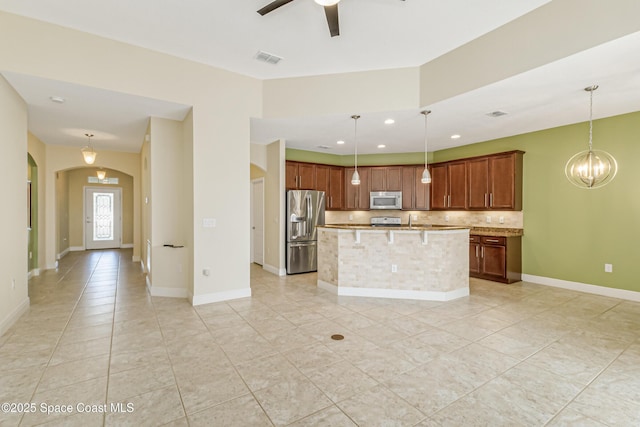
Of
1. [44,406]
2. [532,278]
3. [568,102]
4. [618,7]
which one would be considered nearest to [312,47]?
[618,7]

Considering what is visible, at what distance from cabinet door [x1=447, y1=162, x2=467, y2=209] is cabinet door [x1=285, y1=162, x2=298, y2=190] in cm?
353

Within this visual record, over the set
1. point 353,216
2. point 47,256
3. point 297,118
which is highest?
point 297,118

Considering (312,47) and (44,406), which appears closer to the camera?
(44,406)

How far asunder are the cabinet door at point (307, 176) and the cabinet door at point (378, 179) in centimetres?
155

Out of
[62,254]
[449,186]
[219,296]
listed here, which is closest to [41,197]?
[62,254]

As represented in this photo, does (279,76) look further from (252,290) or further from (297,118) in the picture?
(252,290)

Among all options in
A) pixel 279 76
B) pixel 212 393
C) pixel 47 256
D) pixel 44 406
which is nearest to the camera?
pixel 44 406

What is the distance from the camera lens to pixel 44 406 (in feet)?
6.93

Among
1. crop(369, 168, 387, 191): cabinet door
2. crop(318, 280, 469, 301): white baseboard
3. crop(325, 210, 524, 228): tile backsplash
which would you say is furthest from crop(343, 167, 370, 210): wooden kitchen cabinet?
crop(318, 280, 469, 301): white baseboard

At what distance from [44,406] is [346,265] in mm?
3644

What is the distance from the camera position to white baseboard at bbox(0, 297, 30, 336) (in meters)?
3.31

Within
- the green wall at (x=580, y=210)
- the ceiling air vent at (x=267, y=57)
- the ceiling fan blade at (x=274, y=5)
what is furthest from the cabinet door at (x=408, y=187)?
the ceiling fan blade at (x=274, y=5)

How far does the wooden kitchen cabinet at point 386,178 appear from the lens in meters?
7.56

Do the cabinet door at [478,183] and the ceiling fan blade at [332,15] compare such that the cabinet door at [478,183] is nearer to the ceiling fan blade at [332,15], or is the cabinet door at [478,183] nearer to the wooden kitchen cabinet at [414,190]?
the wooden kitchen cabinet at [414,190]
